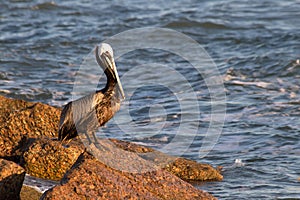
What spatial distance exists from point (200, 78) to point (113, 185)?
7.78 m

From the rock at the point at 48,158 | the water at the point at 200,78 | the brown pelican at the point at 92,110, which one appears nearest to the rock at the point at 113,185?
the brown pelican at the point at 92,110

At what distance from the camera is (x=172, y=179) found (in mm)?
5820

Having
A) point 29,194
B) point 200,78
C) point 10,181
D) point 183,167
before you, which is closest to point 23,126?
point 29,194

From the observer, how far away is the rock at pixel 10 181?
18.7 ft

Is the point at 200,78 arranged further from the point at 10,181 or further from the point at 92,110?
the point at 10,181

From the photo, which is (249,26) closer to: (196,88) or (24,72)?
(196,88)

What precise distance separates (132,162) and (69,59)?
8.74 meters

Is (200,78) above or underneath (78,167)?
above

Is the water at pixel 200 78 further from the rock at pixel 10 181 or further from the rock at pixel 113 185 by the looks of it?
the rock at pixel 10 181

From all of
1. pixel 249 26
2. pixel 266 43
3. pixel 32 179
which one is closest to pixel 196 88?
pixel 266 43

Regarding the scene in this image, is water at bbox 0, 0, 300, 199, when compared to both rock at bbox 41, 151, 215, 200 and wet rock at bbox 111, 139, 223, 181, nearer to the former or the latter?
wet rock at bbox 111, 139, 223, 181

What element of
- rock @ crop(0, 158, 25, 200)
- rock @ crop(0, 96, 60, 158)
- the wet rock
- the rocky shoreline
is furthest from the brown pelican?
the wet rock

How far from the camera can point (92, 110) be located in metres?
6.08

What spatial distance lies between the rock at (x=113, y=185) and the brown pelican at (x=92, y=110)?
46 cm
